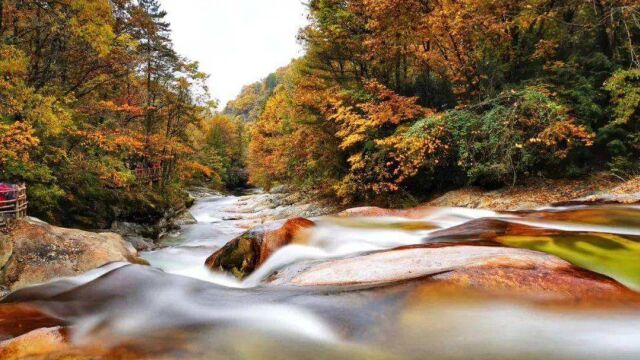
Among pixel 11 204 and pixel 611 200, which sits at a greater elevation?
pixel 11 204

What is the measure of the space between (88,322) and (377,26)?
13.8m

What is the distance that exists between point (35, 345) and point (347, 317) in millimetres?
2381

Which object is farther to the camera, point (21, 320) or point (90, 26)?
point (90, 26)

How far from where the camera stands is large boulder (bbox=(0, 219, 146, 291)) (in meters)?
8.03

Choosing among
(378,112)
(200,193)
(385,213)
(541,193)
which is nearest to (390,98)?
(378,112)

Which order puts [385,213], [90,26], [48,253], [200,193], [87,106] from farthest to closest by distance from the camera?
[200,193] < [87,106] < [90,26] < [385,213] < [48,253]

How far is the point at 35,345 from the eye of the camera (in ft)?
9.91

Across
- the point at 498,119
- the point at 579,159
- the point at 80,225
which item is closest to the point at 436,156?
the point at 498,119

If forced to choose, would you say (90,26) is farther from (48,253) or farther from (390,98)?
(390,98)

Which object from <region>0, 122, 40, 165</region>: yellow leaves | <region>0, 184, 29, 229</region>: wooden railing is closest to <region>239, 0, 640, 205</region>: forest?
<region>0, 122, 40, 165</region>: yellow leaves

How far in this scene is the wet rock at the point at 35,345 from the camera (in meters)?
2.92

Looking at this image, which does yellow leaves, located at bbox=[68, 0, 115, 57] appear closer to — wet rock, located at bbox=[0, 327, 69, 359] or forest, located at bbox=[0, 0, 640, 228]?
forest, located at bbox=[0, 0, 640, 228]

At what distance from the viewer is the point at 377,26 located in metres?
15.0

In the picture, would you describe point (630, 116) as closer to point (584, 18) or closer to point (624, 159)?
point (624, 159)
